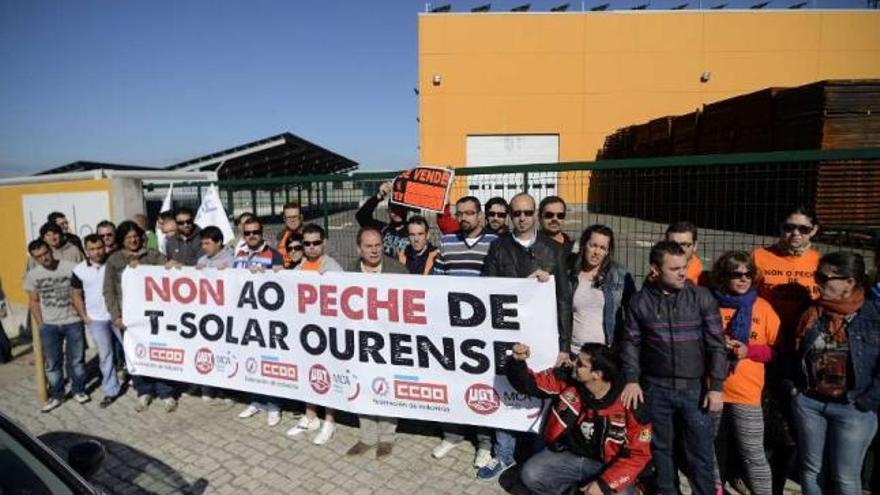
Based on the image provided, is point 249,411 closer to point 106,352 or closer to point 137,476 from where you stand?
point 137,476

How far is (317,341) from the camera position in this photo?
14.5 feet

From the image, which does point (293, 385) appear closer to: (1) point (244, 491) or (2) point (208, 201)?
(1) point (244, 491)

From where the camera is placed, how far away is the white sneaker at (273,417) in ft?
15.5

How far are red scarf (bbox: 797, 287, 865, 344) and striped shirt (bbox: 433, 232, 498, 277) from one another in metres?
2.17

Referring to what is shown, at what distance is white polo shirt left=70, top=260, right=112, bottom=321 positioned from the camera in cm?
514

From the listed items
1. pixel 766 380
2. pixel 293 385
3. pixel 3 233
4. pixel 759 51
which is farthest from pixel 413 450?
pixel 759 51

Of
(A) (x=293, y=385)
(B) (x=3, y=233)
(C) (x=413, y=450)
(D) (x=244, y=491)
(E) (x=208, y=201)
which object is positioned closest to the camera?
(D) (x=244, y=491)

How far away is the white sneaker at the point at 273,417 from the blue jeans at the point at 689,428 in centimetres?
340

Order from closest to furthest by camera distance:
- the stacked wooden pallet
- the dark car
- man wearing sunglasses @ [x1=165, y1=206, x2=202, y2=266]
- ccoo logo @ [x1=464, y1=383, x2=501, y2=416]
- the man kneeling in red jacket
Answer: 1. the dark car
2. the man kneeling in red jacket
3. ccoo logo @ [x1=464, y1=383, x2=501, y2=416]
4. the stacked wooden pallet
5. man wearing sunglasses @ [x1=165, y1=206, x2=202, y2=266]

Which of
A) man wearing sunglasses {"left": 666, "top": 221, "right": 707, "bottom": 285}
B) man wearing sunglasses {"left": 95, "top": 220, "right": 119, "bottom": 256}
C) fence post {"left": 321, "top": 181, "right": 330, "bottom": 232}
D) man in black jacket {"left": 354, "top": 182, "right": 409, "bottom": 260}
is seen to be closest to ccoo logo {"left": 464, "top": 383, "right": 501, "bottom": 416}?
man in black jacket {"left": 354, "top": 182, "right": 409, "bottom": 260}

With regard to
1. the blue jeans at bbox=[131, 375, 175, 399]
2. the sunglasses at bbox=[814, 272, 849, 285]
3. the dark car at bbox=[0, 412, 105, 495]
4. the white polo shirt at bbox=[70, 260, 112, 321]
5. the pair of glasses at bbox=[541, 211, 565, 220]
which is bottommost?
the blue jeans at bbox=[131, 375, 175, 399]

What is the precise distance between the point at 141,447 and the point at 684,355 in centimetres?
456

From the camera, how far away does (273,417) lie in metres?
4.76

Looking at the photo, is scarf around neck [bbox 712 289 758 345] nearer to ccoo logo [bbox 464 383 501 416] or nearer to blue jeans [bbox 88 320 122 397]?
→ ccoo logo [bbox 464 383 501 416]
